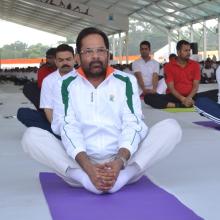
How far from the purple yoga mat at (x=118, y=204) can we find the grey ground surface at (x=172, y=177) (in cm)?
7

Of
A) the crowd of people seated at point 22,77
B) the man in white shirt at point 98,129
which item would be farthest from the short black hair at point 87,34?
the crowd of people seated at point 22,77

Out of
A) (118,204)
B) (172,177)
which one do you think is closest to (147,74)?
(172,177)

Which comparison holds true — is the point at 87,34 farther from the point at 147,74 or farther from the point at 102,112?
the point at 147,74

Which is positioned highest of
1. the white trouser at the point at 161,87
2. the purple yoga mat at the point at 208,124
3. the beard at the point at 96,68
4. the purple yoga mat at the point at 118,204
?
the beard at the point at 96,68

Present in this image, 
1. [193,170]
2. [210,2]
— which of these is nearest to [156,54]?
[210,2]

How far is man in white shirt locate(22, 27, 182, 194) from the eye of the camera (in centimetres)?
293

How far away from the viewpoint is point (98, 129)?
3006 millimetres

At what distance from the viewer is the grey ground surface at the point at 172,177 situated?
2.80m

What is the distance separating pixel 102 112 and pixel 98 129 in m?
0.10

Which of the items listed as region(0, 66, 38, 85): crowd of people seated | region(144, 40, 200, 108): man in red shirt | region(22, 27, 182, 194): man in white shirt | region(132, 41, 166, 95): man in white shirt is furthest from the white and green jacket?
region(0, 66, 38, 85): crowd of people seated

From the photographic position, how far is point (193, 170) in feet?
12.2

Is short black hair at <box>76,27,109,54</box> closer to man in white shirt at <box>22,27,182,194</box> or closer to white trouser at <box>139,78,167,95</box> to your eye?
man in white shirt at <box>22,27,182,194</box>

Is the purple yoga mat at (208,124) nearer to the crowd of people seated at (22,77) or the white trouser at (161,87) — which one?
the white trouser at (161,87)

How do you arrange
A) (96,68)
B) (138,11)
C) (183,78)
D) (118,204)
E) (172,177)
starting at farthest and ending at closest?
(138,11)
(183,78)
(172,177)
(96,68)
(118,204)
